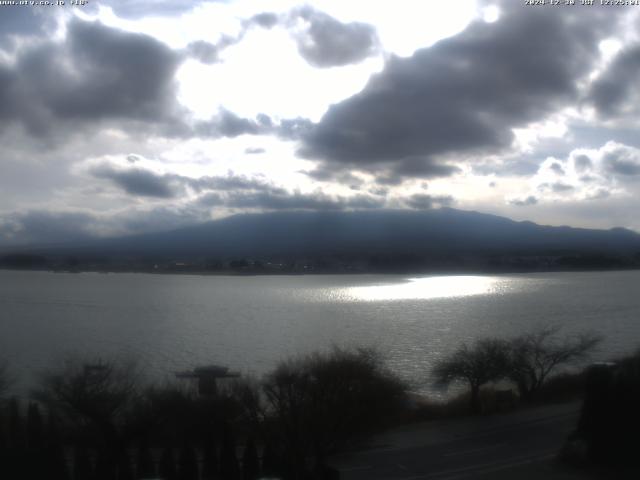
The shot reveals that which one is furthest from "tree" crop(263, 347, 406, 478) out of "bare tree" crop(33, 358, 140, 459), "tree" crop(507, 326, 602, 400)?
"tree" crop(507, 326, 602, 400)

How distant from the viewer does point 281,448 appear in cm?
1049

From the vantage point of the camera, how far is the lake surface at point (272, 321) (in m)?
23.5

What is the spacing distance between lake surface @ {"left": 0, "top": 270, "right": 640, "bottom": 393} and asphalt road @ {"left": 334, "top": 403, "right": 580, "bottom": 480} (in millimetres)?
4651

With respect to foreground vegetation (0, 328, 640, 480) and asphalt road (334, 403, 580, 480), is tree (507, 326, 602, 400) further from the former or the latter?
foreground vegetation (0, 328, 640, 480)

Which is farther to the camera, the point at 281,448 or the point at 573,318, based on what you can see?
the point at 573,318

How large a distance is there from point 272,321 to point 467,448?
25.3 meters

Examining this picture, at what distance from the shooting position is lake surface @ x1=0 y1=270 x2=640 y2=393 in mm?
23469

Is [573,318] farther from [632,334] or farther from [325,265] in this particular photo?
[325,265]

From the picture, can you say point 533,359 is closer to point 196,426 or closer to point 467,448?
point 467,448

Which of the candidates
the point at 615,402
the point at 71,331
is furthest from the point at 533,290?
the point at 615,402

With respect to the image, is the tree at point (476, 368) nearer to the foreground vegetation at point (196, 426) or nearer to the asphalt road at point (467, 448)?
the asphalt road at point (467, 448)

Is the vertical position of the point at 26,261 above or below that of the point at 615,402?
above

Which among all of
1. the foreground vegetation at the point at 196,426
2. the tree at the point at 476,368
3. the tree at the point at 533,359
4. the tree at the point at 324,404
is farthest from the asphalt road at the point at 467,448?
the tree at the point at 533,359

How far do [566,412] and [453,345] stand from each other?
11839 millimetres
